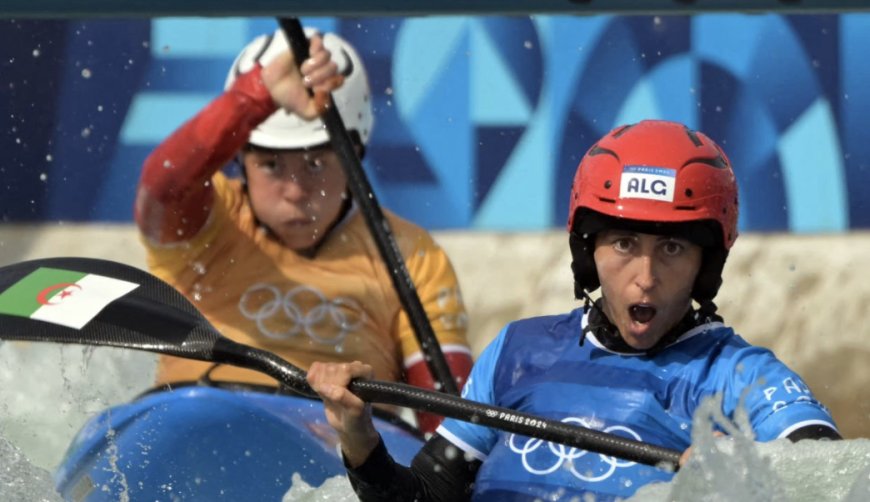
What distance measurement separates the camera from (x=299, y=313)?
371cm

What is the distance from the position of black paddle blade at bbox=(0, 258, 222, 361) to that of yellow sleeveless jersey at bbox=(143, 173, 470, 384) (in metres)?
0.64

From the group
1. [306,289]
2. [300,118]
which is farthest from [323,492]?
[300,118]

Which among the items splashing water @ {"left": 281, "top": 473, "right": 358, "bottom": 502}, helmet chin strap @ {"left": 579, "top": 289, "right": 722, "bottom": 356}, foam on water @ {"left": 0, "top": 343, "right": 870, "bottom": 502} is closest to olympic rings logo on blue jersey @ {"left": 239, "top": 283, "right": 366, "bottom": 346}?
foam on water @ {"left": 0, "top": 343, "right": 870, "bottom": 502}

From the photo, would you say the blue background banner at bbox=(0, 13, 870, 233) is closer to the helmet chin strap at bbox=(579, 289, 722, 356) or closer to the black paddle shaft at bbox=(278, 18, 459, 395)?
the black paddle shaft at bbox=(278, 18, 459, 395)

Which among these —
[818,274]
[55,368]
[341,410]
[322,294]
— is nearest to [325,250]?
[322,294]

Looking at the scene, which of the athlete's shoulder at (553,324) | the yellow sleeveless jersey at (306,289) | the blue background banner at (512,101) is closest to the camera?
the athlete's shoulder at (553,324)

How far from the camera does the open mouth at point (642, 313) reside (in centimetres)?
246

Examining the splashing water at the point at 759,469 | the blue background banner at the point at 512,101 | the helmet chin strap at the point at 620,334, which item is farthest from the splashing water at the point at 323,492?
the blue background banner at the point at 512,101

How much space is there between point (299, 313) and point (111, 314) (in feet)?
2.95

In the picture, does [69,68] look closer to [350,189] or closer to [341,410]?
[350,189]

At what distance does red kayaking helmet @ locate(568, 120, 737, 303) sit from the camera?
8.06 feet

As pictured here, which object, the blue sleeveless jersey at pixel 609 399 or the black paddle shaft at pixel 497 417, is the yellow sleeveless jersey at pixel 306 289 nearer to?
the black paddle shaft at pixel 497 417

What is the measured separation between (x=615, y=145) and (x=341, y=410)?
61 centimetres

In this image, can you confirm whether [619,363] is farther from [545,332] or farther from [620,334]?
[545,332]
